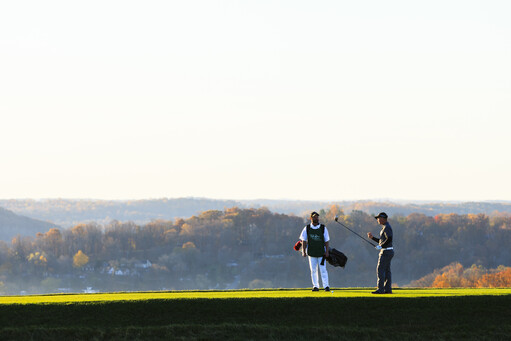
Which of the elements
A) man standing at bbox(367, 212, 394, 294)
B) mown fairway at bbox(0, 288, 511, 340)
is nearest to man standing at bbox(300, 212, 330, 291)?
mown fairway at bbox(0, 288, 511, 340)

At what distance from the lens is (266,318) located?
22750 mm

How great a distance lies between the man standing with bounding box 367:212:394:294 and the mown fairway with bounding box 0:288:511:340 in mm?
797

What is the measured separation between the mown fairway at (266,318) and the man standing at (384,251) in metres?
0.80

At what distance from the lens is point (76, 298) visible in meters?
26.0

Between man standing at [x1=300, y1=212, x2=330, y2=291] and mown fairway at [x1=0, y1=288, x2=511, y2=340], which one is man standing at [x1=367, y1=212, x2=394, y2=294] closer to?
mown fairway at [x1=0, y1=288, x2=511, y2=340]

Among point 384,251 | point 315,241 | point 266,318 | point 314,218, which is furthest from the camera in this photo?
point 315,241

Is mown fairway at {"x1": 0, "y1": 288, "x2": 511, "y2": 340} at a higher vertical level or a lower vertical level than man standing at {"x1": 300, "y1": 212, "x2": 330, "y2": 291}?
lower

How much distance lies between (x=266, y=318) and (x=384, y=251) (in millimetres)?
4019

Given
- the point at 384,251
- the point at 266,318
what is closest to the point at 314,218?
the point at 384,251

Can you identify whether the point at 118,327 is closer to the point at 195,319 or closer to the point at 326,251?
the point at 195,319

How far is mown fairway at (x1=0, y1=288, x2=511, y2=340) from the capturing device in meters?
21.8

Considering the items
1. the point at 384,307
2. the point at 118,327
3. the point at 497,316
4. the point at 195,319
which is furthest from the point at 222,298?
the point at 497,316

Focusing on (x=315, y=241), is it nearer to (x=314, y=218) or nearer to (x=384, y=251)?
(x=314, y=218)

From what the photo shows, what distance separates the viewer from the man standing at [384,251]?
77.3ft
